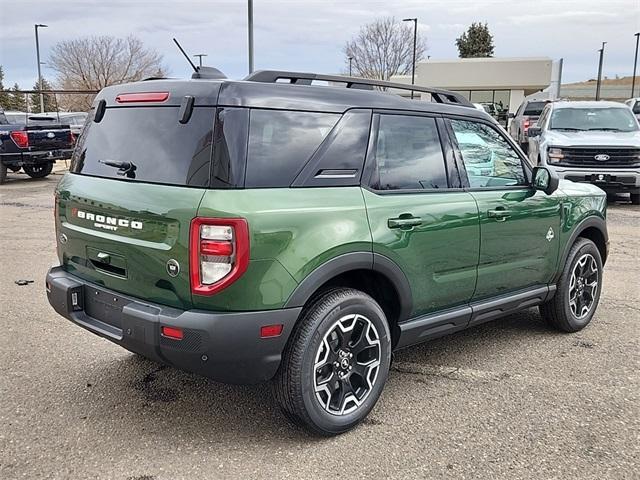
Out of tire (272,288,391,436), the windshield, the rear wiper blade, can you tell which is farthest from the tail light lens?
the windshield

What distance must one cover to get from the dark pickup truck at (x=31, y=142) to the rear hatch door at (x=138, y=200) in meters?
13.7

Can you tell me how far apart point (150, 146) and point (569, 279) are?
3360mm

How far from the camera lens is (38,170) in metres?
17.7

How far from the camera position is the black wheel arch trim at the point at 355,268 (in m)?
3.04

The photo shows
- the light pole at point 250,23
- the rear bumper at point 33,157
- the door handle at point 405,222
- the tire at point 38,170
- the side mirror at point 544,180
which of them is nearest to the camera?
the door handle at point 405,222

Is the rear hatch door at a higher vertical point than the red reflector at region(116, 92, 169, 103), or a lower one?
lower

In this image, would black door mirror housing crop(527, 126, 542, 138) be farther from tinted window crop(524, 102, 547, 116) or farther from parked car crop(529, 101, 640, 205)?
tinted window crop(524, 102, 547, 116)

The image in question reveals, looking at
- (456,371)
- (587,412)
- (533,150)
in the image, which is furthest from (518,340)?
(533,150)

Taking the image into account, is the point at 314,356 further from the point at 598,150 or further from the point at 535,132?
the point at 535,132

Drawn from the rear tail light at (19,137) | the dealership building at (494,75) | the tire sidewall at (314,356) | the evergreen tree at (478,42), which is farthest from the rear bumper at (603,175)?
the evergreen tree at (478,42)

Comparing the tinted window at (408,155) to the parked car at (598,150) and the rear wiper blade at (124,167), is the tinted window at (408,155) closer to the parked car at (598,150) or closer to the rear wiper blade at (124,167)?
the rear wiper blade at (124,167)

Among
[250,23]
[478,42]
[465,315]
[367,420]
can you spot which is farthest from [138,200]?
[478,42]

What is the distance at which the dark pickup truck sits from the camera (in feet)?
51.5

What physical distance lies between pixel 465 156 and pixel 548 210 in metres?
0.90
